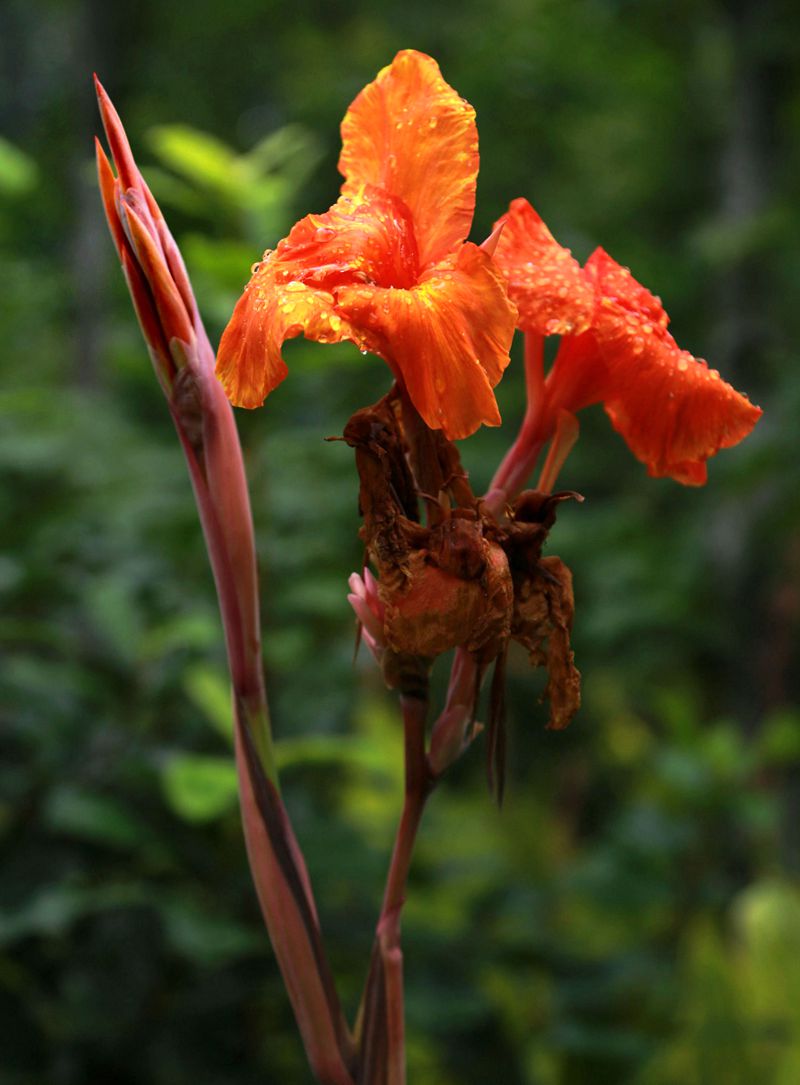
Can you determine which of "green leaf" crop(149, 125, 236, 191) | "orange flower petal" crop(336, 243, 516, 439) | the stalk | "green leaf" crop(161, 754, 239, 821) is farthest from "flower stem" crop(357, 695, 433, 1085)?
"green leaf" crop(149, 125, 236, 191)

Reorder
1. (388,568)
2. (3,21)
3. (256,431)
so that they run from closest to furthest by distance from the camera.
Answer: (388,568)
(256,431)
(3,21)

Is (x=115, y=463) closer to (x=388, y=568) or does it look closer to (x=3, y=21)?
(x=388, y=568)

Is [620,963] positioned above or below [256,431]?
below

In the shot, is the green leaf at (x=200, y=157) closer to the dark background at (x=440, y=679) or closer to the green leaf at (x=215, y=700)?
the dark background at (x=440, y=679)

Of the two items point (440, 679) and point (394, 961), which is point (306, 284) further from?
point (440, 679)

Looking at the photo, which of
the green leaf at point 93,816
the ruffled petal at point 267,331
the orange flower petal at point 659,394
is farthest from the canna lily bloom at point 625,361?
the green leaf at point 93,816

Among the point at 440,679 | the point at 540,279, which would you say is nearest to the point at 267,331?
the point at 540,279

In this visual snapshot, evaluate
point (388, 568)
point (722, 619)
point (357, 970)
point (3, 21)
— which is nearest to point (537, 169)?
point (722, 619)

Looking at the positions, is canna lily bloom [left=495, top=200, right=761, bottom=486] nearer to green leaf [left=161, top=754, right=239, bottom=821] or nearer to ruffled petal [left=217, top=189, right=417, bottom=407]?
ruffled petal [left=217, top=189, right=417, bottom=407]
